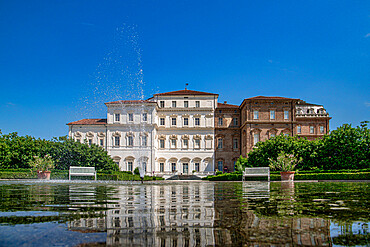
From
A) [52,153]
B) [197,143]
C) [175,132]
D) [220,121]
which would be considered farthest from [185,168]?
[52,153]

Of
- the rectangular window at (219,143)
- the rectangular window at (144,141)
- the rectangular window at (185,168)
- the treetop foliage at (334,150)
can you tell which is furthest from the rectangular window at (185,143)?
the treetop foliage at (334,150)

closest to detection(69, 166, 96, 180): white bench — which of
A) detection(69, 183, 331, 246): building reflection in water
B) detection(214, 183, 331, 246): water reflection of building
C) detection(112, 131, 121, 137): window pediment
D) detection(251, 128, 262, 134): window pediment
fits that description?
detection(69, 183, 331, 246): building reflection in water

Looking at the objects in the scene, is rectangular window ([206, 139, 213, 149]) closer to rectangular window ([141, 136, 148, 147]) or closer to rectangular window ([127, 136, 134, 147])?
rectangular window ([141, 136, 148, 147])

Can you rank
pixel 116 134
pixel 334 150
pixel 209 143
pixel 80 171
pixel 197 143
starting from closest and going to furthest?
pixel 80 171 → pixel 334 150 → pixel 116 134 → pixel 209 143 → pixel 197 143

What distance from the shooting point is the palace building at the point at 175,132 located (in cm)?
5219

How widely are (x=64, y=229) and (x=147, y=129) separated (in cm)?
4999

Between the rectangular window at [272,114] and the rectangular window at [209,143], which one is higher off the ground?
the rectangular window at [272,114]

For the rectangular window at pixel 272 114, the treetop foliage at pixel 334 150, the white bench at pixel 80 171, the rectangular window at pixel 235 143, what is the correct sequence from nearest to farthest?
the white bench at pixel 80 171 < the treetop foliage at pixel 334 150 < the rectangular window at pixel 272 114 < the rectangular window at pixel 235 143

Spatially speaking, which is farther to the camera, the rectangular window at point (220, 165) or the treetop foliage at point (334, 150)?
the rectangular window at point (220, 165)

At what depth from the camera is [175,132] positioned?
178ft

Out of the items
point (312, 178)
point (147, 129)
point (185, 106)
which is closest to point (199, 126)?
point (185, 106)

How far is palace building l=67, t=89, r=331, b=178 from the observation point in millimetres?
52188

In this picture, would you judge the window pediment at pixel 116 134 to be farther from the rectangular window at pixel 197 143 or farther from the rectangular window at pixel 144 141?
the rectangular window at pixel 197 143

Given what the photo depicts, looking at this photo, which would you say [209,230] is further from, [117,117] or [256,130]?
[117,117]
